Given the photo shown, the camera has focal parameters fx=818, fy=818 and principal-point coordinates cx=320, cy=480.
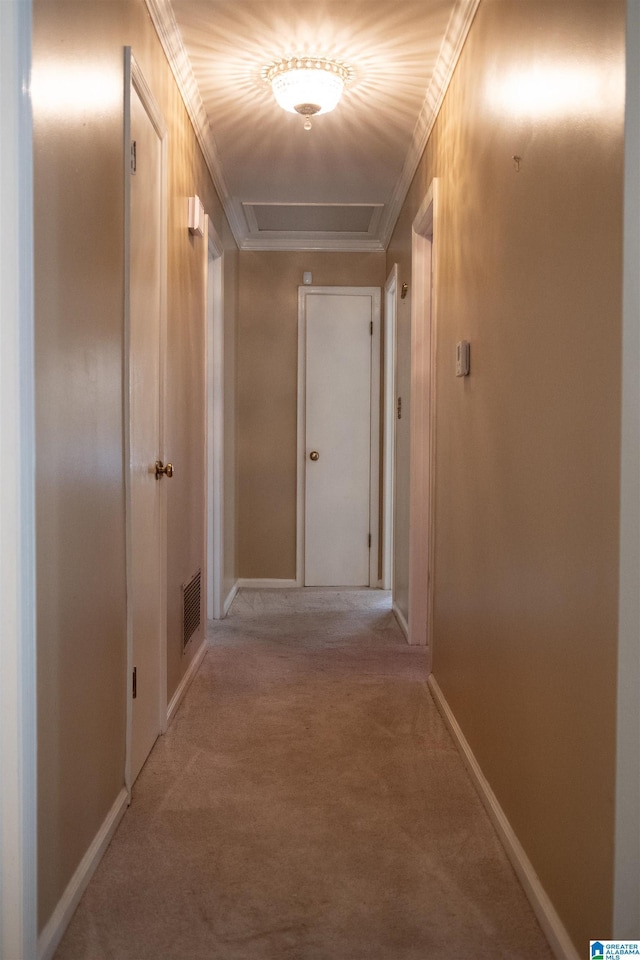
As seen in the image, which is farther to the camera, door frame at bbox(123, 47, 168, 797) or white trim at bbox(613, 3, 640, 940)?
door frame at bbox(123, 47, 168, 797)

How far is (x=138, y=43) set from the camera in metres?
2.46

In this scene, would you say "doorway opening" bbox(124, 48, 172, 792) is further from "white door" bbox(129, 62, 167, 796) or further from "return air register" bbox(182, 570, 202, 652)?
"return air register" bbox(182, 570, 202, 652)

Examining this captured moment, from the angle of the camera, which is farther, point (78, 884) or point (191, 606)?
point (191, 606)

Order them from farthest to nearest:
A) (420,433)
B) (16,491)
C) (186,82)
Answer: (420,433) → (186,82) → (16,491)

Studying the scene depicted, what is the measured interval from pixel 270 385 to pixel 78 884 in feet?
14.2

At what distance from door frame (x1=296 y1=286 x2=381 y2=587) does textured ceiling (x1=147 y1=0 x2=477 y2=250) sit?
61 cm

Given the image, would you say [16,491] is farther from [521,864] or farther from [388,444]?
[388,444]

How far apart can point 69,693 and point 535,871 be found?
1108 mm

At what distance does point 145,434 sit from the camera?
102 inches

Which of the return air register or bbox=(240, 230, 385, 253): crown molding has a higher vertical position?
bbox=(240, 230, 385, 253): crown molding

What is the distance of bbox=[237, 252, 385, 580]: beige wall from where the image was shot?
5863 mm

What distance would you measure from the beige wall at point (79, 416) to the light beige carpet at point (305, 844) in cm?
18

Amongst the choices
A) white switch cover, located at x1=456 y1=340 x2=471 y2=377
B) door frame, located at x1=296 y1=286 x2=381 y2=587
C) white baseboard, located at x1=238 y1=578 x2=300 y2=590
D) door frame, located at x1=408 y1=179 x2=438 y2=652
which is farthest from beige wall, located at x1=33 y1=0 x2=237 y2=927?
white baseboard, located at x1=238 y1=578 x2=300 y2=590
